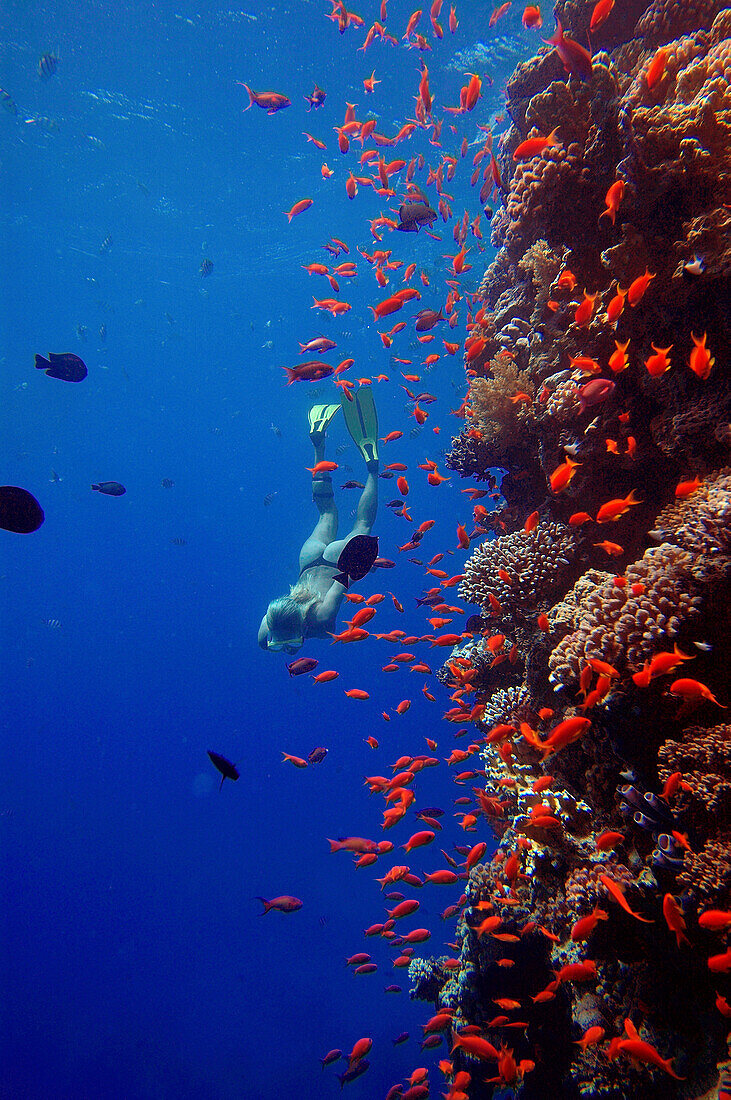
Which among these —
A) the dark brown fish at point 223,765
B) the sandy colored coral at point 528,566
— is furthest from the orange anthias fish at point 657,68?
the dark brown fish at point 223,765

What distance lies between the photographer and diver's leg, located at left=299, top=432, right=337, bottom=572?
36.8 ft

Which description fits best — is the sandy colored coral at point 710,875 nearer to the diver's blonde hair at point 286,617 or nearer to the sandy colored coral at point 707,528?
the sandy colored coral at point 707,528

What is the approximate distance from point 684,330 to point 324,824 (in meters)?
51.5

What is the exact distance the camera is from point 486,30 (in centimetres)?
1677

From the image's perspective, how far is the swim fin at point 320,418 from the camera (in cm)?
1062

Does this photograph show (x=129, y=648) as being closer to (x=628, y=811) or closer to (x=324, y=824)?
(x=324, y=824)

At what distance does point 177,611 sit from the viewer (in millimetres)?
76125

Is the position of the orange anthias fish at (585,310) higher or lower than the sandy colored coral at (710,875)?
higher

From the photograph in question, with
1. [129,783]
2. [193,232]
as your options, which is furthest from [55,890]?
[193,232]

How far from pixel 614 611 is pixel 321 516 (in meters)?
9.48

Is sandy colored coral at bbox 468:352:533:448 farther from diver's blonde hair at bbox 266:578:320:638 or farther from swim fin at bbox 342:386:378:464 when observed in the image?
diver's blonde hair at bbox 266:578:320:638

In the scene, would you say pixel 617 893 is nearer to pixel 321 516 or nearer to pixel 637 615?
pixel 637 615

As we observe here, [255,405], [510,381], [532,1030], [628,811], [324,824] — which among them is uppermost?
[255,405]

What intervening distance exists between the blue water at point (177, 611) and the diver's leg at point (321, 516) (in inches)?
446
